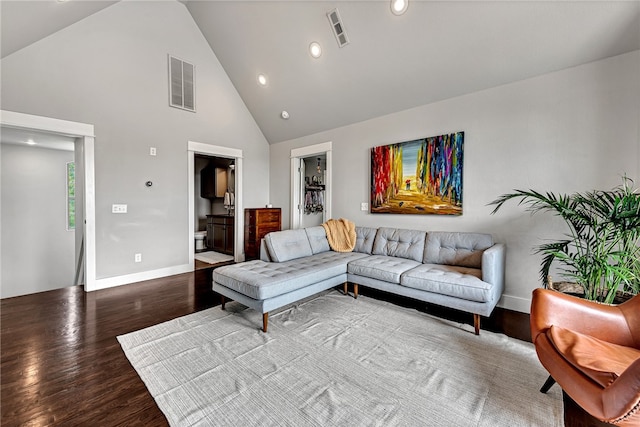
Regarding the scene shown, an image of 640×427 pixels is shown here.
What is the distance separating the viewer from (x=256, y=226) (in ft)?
16.9

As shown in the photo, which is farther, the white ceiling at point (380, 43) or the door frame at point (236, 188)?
the door frame at point (236, 188)

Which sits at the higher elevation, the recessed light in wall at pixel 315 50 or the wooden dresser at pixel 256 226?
the recessed light in wall at pixel 315 50

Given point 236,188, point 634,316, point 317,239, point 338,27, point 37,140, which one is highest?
point 338,27

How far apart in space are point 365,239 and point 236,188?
9.48ft

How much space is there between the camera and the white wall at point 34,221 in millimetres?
→ 5008

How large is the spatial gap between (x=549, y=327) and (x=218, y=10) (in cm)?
531

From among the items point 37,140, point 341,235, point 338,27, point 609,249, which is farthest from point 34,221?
point 609,249

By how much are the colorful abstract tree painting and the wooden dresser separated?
2272 mm

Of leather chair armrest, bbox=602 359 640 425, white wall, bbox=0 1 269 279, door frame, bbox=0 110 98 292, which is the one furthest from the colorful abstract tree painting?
door frame, bbox=0 110 98 292

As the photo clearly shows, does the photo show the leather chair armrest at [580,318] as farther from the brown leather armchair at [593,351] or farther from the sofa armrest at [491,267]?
the sofa armrest at [491,267]

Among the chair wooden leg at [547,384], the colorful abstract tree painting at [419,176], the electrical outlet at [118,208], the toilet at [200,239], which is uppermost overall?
the colorful abstract tree painting at [419,176]

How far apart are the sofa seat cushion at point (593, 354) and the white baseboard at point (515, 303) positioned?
148cm

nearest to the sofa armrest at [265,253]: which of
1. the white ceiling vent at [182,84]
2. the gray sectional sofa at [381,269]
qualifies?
the gray sectional sofa at [381,269]

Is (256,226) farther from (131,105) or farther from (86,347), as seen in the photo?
(86,347)
